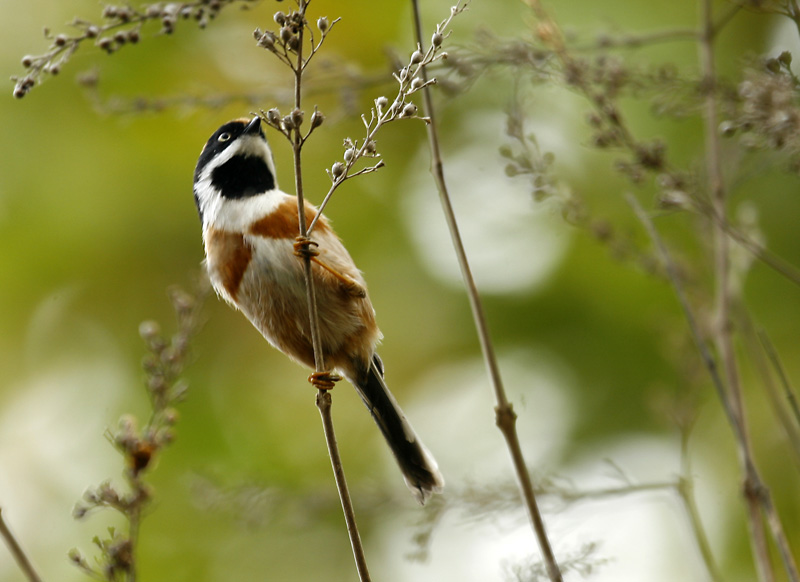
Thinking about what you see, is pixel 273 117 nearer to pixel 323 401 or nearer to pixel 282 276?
pixel 323 401

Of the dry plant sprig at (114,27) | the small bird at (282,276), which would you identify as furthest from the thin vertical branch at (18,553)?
the small bird at (282,276)

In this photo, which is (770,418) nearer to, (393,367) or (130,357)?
(393,367)

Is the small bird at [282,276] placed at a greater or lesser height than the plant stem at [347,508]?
greater

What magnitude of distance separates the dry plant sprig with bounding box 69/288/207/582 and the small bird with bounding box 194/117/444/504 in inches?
50.9

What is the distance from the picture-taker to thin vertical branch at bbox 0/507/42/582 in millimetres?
1382

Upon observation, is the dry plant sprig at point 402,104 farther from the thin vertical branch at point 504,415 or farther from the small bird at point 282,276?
the small bird at point 282,276

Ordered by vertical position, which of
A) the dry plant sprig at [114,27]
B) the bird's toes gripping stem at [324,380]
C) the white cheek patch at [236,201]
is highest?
the white cheek patch at [236,201]

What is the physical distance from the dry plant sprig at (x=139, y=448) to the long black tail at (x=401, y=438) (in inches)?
58.1

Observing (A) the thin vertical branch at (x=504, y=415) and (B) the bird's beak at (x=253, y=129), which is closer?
(A) the thin vertical branch at (x=504, y=415)

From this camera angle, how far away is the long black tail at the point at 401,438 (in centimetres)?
345

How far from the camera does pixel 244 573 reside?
6.16m

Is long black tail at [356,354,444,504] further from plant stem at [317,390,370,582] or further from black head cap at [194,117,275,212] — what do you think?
plant stem at [317,390,370,582]

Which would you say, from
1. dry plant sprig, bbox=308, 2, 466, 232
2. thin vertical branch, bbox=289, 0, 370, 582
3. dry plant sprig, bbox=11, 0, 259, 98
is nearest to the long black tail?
thin vertical branch, bbox=289, 0, 370, 582

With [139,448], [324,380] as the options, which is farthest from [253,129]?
[139,448]
